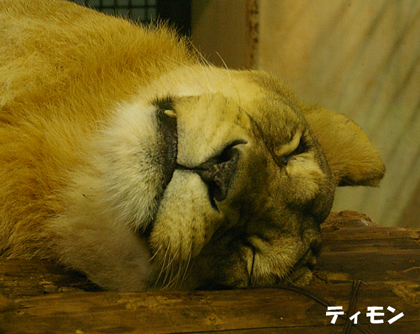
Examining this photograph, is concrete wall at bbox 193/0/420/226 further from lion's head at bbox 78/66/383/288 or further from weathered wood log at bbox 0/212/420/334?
weathered wood log at bbox 0/212/420/334

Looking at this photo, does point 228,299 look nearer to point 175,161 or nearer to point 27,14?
point 175,161

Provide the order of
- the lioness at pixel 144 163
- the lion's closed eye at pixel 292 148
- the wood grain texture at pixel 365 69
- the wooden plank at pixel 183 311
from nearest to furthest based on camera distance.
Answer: the wooden plank at pixel 183 311
the lioness at pixel 144 163
the lion's closed eye at pixel 292 148
the wood grain texture at pixel 365 69

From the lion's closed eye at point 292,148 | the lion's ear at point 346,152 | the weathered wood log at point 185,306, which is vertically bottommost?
the weathered wood log at point 185,306

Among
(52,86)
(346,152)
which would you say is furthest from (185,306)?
(346,152)

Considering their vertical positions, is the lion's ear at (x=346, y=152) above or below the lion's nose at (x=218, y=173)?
below

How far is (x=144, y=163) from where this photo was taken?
4.62 feet

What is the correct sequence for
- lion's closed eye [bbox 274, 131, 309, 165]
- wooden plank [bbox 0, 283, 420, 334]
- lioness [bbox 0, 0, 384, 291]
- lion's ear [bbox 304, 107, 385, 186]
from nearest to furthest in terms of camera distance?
1. wooden plank [bbox 0, 283, 420, 334]
2. lioness [bbox 0, 0, 384, 291]
3. lion's closed eye [bbox 274, 131, 309, 165]
4. lion's ear [bbox 304, 107, 385, 186]

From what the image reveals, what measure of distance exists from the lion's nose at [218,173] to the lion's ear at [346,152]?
926 millimetres

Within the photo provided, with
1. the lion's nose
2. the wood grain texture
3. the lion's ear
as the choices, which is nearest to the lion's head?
the lion's nose

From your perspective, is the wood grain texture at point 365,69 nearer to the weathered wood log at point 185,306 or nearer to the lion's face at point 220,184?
the lion's face at point 220,184

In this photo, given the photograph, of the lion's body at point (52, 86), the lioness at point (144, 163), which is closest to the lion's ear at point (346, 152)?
the lioness at point (144, 163)

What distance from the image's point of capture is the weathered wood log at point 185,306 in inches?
51.3

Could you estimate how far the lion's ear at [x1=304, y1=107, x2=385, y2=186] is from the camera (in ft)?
7.35

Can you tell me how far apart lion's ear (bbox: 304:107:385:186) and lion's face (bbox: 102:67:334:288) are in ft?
1.33
